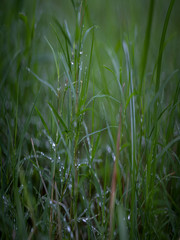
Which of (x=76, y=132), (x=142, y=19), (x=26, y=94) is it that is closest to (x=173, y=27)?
(x=142, y=19)

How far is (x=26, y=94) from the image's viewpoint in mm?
1123

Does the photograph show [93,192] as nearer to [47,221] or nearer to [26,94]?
[47,221]

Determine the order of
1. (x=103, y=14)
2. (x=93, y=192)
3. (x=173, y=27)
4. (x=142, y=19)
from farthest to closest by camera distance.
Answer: (x=103, y=14), (x=142, y=19), (x=173, y=27), (x=93, y=192)

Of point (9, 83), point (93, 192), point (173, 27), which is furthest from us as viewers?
point (173, 27)

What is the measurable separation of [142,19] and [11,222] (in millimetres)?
1798

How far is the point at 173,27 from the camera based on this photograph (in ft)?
5.01

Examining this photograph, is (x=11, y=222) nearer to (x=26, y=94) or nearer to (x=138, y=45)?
(x=26, y=94)

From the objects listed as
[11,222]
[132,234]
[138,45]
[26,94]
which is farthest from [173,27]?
[11,222]

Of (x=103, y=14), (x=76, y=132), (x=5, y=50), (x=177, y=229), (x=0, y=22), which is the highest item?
(x=103, y=14)

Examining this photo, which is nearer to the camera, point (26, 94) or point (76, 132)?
point (76, 132)

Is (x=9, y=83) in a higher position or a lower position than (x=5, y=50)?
lower

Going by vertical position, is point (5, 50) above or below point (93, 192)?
above

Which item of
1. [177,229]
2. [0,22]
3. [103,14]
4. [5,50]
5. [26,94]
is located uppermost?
[103,14]

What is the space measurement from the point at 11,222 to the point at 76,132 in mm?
344
